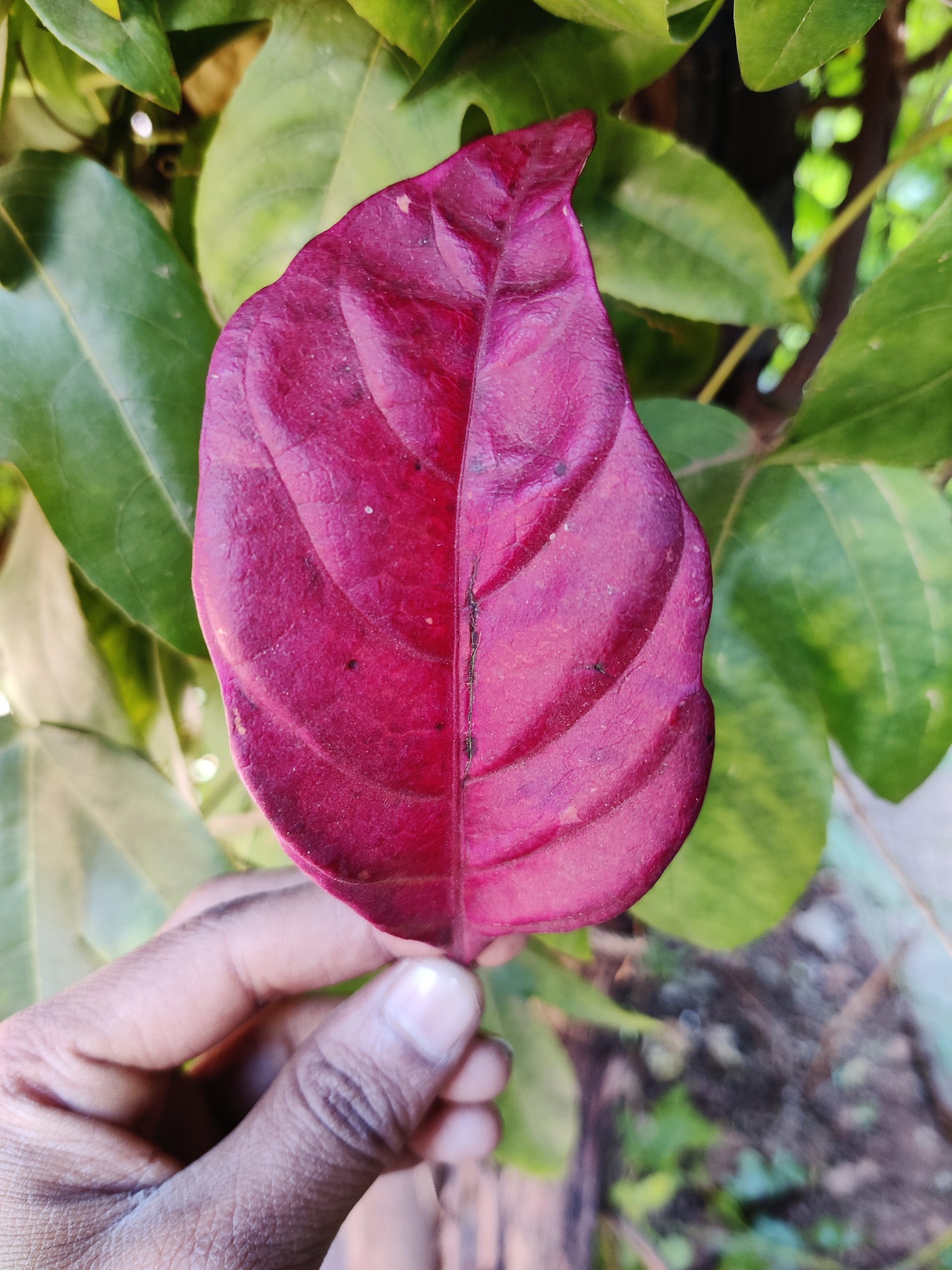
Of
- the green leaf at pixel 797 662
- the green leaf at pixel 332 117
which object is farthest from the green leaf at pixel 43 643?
the green leaf at pixel 797 662

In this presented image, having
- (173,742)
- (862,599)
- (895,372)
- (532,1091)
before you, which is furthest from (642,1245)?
(895,372)

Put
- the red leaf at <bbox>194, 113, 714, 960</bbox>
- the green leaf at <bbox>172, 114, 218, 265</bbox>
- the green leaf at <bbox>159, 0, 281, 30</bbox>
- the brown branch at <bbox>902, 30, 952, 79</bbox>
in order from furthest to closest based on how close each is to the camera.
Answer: the brown branch at <bbox>902, 30, 952, 79</bbox> → the green leaf at <bbox>172, 114, 218, 265</bbox> → the green leaf at <bbox>159, 0, 281, 30</bbox> → the red leaf at <bbox>194, 113, 714, 960</bbox>

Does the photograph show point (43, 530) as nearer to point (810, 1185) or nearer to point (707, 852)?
point (707, 852)

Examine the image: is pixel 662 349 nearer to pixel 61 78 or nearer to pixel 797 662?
pixel 797 662

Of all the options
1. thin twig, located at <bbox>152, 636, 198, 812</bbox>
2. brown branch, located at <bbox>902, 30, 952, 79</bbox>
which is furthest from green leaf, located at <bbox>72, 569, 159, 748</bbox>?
brown branch, located at <bbox>902, 30, 952, 79</bbox>

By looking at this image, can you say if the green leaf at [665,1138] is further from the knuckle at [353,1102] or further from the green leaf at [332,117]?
the green leaf at [332,117]

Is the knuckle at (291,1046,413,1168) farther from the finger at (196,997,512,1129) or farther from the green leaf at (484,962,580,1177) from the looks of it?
the green leaf at (484,962,580,1177)

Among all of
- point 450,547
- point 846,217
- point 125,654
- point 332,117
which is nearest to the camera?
point 450,547
